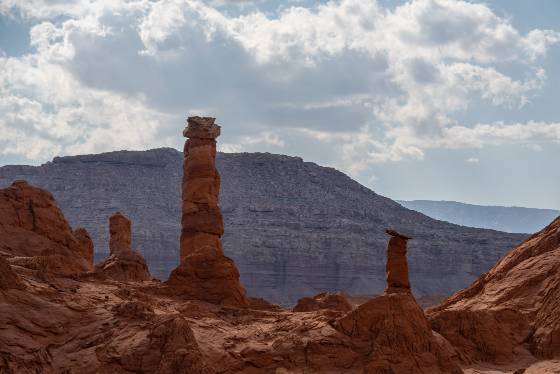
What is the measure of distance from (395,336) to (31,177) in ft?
362

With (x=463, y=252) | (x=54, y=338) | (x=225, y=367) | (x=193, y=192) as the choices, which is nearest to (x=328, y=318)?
(x=225, y=367)

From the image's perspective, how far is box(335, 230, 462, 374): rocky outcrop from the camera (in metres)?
19.3

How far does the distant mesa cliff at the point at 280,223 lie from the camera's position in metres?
107

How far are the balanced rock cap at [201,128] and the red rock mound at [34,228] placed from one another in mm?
6566

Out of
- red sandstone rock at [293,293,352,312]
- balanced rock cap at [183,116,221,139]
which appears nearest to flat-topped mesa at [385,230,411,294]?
red sandstone rock at [293,293,352,312]

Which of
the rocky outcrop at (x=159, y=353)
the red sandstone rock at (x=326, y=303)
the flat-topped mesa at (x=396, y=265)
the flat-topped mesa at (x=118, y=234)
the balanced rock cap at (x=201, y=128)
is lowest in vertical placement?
the rocky outcrop at (x=159, y=353)

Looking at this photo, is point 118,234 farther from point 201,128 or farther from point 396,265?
point 396,265

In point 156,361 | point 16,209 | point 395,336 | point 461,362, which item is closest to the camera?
point 156,361

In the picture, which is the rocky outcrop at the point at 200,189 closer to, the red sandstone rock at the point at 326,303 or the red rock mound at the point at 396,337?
the red sandstone rock at the point at 326,303

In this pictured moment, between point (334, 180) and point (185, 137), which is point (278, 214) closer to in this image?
point (334, 180)

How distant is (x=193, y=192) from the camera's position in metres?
34.5

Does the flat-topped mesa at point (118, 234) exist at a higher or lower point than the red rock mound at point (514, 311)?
higher

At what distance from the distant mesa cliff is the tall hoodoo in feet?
202

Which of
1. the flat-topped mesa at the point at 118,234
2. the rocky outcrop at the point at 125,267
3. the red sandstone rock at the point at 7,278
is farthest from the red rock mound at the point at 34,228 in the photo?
the flat-topped mesa at the point at 118,234
